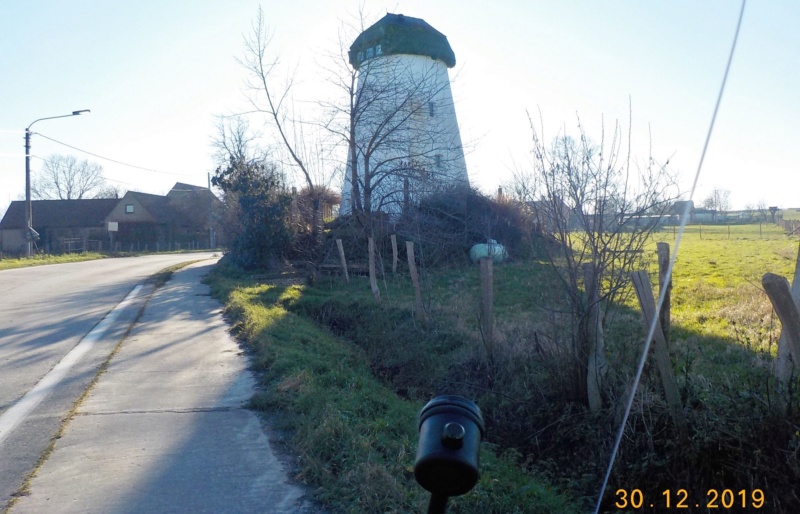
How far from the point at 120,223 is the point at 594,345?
65.7 metres

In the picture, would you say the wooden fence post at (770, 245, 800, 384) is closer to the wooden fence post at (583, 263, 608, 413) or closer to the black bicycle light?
the wooden fence post at (583, 263, 608, 413)

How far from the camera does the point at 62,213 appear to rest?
67.4 metres

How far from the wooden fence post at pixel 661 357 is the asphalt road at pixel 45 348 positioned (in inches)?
192

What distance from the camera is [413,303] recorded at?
47.2ft

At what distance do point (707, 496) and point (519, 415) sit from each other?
2518mm

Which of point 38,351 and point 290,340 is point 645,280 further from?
point 38,351

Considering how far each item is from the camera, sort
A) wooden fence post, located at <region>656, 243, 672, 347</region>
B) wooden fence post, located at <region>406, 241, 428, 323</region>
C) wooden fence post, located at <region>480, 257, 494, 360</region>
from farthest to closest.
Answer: wooden fence post, located at <region>406, 241, 428, 323</region> < wooden fence post, located at <region>480, 257, 494, 360</region> < wooden fence post, located at <region>656, 243, 672, 347</region>

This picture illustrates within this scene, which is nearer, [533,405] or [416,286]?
[533,405]

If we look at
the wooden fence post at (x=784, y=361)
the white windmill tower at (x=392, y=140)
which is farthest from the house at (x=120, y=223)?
the wooden fence post at (x=784, y=361)

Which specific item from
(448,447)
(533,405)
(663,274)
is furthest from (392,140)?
(448,447)

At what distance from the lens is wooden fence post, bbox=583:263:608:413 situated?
645 cm

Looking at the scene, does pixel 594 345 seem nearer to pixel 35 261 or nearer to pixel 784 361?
pixel 784 361

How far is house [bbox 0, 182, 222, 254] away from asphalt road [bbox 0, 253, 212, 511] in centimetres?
4363
